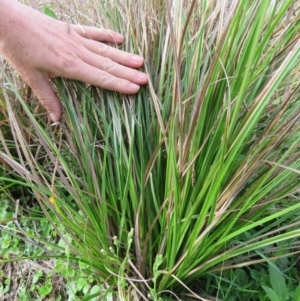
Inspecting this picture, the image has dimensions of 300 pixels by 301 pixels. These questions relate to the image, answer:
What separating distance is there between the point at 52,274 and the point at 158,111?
0.51 metres

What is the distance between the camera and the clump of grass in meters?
0.60

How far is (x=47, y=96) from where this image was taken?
796mm

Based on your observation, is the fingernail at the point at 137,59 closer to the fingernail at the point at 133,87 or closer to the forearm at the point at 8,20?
the fingernail at the point at 133,87

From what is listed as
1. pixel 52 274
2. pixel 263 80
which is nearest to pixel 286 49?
pixel 263 80

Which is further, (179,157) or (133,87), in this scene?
(133,87)

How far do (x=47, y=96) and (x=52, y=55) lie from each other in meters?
0.09

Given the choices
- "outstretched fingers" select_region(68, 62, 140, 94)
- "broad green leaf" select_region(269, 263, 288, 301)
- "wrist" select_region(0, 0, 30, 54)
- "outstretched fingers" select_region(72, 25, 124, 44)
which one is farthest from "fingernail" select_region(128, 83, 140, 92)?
"broad green leaf" select_region(269, 263, 288, 301)

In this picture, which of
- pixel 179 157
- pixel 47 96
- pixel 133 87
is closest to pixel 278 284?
pixel 179 157

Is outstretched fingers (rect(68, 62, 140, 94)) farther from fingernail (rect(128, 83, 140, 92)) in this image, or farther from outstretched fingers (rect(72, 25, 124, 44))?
outstretched fingers (rect(72, 25, 124, 44))

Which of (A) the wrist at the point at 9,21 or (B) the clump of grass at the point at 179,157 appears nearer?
(B) the clump of grass at the point at 179,157

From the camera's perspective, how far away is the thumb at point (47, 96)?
794mm

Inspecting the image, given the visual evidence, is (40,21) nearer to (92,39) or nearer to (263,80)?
(92,39)

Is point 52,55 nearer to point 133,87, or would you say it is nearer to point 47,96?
point 47,96

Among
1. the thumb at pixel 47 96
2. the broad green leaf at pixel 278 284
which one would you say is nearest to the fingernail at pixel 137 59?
the thumb at pixel 47 96
